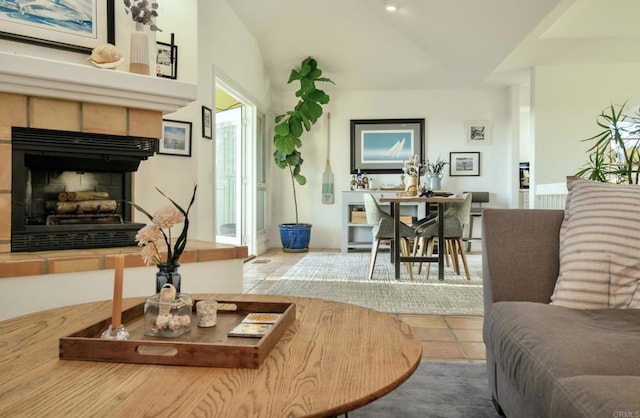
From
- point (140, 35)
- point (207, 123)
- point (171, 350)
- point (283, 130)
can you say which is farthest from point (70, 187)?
point (283, 130)

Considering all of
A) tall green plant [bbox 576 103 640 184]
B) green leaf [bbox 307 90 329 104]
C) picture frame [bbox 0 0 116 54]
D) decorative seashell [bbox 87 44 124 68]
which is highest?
green leaf [bbox 307 90 329 104]

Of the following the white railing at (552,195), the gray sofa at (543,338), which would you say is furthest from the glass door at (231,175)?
the gray sofa at (543,338)

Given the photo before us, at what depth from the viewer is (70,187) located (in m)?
3.01

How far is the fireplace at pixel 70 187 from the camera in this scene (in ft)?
8.70

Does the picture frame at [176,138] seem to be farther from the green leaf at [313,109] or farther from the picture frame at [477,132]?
the picture frame at [477,132]

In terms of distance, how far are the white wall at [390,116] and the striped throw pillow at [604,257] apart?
579 cm

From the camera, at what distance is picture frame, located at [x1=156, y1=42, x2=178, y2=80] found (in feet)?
11.7

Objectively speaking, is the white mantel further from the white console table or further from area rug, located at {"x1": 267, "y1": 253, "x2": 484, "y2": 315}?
the white console table

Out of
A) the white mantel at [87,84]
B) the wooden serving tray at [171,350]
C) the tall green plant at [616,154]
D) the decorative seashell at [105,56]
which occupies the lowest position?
the wooden serving tray at [171,350]

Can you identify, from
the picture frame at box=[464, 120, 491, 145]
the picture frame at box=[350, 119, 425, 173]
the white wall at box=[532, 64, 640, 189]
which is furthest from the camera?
the picture frame at box=[350, 119, 425, 173]

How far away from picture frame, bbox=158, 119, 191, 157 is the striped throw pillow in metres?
2.90

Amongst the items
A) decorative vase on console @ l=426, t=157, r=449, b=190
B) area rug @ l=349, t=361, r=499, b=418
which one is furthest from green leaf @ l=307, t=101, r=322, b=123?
area rug @ l=349, t=361, r=499, b=418

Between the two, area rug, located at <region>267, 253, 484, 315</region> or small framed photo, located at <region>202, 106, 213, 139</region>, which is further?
small framed photo, located at <region>202, 106, 213, 139</region>

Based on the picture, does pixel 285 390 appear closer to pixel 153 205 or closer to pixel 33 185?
pixel 33 185
